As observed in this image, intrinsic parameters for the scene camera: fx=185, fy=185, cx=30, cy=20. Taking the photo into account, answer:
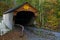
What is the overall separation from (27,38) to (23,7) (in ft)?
17.2

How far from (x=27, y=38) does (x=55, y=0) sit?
59.0 ft

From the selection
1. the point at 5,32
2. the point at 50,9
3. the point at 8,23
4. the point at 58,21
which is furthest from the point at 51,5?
the point at 5,32

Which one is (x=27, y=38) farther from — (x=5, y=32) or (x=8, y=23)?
(x=8, y=23)

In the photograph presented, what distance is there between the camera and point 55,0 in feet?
98.8

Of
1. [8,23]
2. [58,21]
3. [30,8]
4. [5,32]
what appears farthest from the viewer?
[58,21]

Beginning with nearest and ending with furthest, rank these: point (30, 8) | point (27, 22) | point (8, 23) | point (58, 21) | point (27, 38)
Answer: point (27, 38) → point (8, 23) → point (30, 8) → point (27, 22) → point (58, 21)

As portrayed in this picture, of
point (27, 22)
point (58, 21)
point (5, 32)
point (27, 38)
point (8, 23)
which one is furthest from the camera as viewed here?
point (58, 21)

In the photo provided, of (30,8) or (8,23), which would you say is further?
(30,8)

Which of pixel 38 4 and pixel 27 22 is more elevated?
pixel 38 4

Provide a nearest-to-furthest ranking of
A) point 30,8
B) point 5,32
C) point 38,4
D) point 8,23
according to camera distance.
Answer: point 5,32
point 8,23
point 30,8
point 38,4

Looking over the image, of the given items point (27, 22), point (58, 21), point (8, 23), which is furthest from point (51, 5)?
point (8, 23)

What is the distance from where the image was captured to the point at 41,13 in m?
29.8

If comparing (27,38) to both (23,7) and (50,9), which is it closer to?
(23,7)

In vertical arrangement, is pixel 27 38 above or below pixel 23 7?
below
